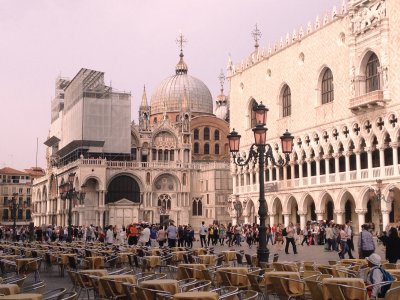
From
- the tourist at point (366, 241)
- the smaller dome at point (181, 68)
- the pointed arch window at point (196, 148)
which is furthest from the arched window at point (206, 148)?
the tourist at point (366, 241)

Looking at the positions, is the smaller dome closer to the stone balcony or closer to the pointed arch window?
the pointed arch window

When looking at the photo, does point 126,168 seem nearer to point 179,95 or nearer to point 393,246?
point 179,95

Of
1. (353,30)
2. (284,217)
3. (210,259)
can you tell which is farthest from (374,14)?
(210,259)

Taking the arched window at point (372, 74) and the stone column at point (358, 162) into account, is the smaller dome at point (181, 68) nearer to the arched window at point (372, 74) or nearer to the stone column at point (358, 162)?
the arched window at point (372, 74)

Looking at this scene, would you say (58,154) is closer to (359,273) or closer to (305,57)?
(305,57)

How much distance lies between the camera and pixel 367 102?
3147cm

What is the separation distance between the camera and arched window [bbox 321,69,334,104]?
36625 millimetres

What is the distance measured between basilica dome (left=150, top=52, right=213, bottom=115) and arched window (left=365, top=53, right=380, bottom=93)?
33.7m

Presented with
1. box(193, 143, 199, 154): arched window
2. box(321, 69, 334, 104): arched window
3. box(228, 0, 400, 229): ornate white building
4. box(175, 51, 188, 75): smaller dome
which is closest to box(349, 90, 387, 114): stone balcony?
box(228, 0, 400, 229): ornate white building

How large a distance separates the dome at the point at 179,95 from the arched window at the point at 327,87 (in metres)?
29.7

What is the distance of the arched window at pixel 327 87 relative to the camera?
36625mm

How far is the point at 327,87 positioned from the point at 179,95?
31.7 m

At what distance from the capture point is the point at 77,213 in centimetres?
4888

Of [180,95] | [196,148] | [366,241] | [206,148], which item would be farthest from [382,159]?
[180,95]
